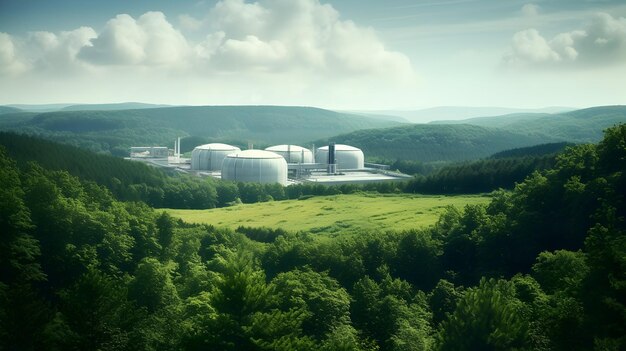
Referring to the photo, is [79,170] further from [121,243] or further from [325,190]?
[121,243]

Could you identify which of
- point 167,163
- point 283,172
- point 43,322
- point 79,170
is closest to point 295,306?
point 43,322

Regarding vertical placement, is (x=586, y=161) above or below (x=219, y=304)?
above

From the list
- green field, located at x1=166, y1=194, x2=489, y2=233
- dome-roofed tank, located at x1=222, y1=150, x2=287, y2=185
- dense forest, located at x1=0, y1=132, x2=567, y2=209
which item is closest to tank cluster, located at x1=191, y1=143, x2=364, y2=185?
dome-roofed tank, located at x1=222, y1=150, x2=287, y2=185

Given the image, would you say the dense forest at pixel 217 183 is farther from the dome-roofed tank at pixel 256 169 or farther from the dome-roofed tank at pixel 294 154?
the dome-roofed tank at pixel 294 154

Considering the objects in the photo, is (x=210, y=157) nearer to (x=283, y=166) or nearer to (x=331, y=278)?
(x=283, y=166)

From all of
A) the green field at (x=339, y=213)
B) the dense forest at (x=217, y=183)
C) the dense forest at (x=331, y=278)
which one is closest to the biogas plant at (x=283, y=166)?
the dense forest at (x=217, y=183)

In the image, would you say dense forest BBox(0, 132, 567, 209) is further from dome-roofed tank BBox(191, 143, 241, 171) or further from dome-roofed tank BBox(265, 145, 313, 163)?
dome-roofed tank BBox(265, 145, 313, 163)
